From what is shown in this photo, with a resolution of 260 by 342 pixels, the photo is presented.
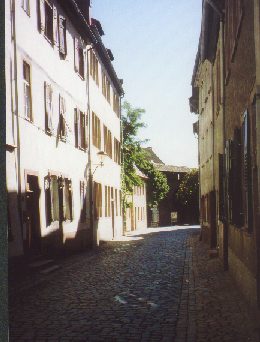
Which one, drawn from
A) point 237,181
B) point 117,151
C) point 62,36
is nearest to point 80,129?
point 62,36

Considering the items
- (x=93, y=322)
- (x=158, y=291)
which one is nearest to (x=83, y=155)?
(x=158, y=291)

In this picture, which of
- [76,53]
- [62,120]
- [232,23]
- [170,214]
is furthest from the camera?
[170,214]

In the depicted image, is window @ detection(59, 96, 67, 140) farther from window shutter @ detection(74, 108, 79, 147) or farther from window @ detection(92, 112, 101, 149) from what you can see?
window @ detection(92, 112, 101, 149)

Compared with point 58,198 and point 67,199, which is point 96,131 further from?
point 58,198

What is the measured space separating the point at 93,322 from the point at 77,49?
16.1 m

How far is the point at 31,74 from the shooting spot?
1512 cm

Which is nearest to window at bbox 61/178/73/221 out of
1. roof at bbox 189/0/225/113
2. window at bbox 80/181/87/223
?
window at bbox 80/181/87/223

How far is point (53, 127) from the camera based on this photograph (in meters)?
17.6

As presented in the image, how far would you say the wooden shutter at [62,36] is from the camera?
18836 millimetres

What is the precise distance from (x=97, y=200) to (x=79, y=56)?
22.9ft

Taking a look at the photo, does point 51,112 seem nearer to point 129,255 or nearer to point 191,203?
point 129,255

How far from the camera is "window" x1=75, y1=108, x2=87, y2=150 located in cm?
2152

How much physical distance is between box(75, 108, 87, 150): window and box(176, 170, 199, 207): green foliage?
39.5 m

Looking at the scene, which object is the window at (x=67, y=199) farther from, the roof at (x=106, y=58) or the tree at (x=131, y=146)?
the tree at (x=131, y=146)
